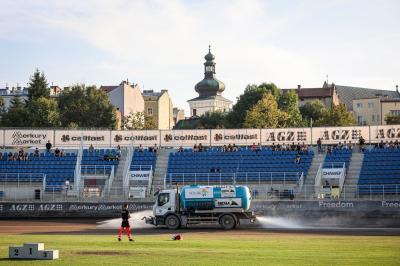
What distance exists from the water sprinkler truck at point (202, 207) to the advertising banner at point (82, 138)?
28.9m

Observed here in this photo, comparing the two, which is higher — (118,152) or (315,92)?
(315,92)

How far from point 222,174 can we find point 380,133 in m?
17.2

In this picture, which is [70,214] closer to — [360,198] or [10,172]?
[10,172]

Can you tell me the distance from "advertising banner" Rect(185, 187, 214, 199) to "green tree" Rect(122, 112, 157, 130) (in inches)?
3434

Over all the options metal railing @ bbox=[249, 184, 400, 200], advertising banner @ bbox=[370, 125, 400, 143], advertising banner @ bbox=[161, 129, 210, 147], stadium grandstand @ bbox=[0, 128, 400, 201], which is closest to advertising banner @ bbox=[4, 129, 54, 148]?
stadium grandstand @ bbox=[0, 128, 400, 201]

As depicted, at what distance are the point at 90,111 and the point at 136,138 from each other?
49087mm

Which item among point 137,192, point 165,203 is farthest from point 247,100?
point 165,203

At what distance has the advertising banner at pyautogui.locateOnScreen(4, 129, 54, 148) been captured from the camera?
76.8 metres

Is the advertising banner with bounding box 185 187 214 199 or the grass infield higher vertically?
the advertising banner with bounding box 185 187 214 199

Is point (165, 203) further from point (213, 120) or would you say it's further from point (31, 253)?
point (213, 120)

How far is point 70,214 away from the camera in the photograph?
61.8m

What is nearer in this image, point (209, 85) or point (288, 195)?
point (288, 195)

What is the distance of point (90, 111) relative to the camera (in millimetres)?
125312

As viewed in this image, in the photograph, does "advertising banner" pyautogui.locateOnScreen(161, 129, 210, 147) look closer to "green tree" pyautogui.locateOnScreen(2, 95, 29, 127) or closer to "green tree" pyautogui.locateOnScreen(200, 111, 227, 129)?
"green tree" pyautogui.locateOnScreen(2, 95, 29, 127)
